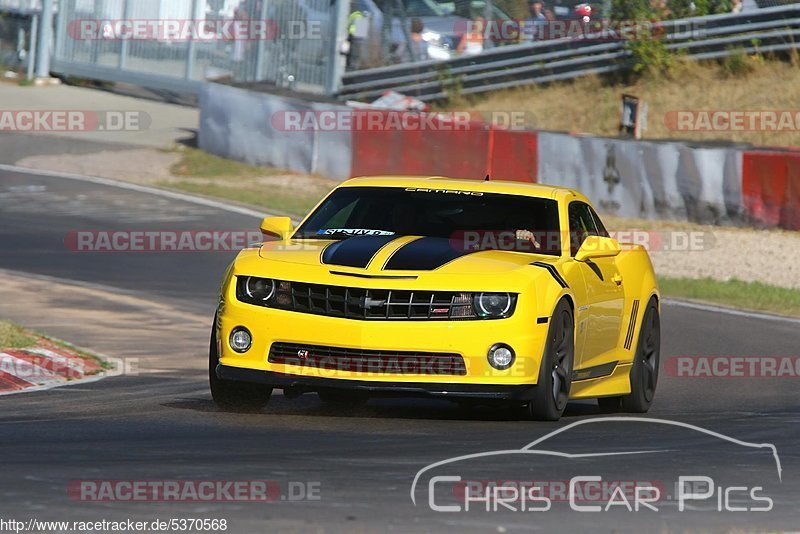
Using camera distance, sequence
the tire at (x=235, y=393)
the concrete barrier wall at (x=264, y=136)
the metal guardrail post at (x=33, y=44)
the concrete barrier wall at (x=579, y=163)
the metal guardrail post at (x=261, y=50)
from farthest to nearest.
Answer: the metal guardrail post at (x=33, y=44) → the metal guardrail post at (x=261, y=50) → the concrete barrier wall at (x=264, y=136) → the concrete barrier wall at (x=579, y=163) → the tire at (x=235, y=393)

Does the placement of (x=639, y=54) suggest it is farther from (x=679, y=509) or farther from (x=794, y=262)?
(x=679, y=509)

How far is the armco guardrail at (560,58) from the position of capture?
3023 centimetres

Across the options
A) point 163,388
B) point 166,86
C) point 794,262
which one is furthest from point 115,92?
point 163,388

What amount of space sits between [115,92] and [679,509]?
32546 millimetres

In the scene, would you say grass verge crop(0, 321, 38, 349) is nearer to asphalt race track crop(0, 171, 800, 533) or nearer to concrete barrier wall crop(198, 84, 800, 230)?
asphalt race track crop(0, 171, 800, 533)

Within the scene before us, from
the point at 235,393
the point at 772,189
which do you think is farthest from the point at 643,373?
the point at 772,189

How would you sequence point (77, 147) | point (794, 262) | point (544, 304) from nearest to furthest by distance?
1. point (544, 304)
2. point (794, 262)
3. point (77, 147)

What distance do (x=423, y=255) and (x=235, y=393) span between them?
135 centimetres

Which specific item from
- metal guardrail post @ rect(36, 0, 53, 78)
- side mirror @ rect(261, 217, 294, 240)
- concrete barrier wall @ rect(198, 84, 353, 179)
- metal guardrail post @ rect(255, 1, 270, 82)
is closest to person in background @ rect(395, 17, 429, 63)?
metal guardrail post @ rect(255, 1, 270, 82)

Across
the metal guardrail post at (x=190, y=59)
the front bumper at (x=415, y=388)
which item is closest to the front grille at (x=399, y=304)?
the front bumper at (x=415, y=388)

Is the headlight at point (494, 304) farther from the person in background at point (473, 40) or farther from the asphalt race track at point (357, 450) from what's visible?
the person in background at point (473, 40)

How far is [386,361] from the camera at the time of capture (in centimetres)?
823

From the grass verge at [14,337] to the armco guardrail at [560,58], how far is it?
2084cm

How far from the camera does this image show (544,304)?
8.40 metres
